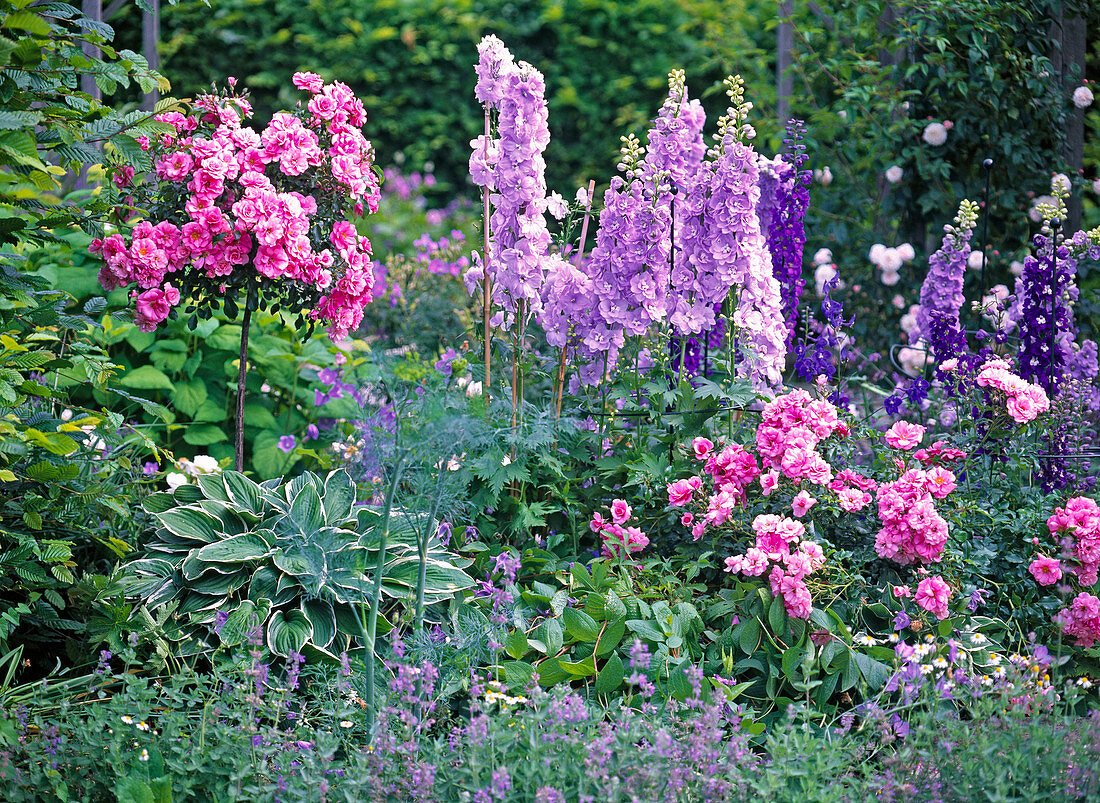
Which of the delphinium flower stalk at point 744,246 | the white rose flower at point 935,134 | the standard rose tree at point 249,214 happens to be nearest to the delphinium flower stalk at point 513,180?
the standard rose tree at point 249,214

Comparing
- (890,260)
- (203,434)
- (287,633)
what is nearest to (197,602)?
(287,633)

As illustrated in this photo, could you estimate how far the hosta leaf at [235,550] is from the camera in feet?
8.13

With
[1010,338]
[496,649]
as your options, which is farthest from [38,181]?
[1010,338]

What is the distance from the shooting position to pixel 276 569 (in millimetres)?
2549

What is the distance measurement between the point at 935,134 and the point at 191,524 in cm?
366

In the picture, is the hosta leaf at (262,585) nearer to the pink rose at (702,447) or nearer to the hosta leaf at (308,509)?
the hosta leaf at (308,509)

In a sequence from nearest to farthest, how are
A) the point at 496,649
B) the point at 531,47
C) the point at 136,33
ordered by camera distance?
the point at 496,649
the point at 136,33
the point at 531,47

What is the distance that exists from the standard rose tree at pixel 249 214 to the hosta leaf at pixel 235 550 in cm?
52

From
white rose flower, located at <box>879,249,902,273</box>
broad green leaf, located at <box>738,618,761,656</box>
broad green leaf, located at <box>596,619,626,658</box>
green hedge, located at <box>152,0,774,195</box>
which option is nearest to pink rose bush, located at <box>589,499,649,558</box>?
broad green leaf, located at <box>596,619,626,658</box>

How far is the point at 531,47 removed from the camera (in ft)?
26.4

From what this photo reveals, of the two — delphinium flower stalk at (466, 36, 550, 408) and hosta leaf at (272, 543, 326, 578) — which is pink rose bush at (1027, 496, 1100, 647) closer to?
delphinium flower stalk at (466, 36, 550, 408)

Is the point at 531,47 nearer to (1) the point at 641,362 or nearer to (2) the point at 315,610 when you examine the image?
(1) the point at 641,362

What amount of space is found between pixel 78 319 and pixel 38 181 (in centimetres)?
40

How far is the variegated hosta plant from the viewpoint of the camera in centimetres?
242
